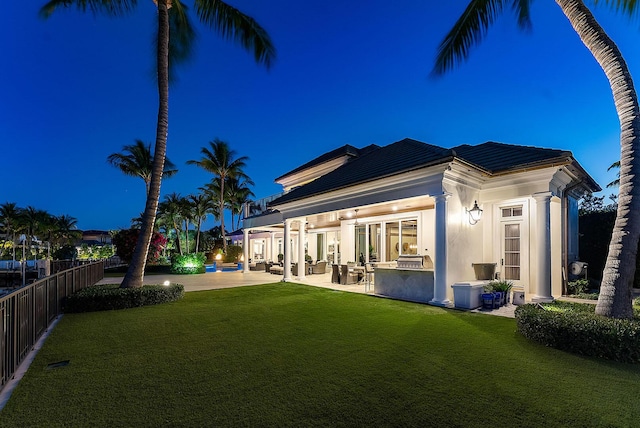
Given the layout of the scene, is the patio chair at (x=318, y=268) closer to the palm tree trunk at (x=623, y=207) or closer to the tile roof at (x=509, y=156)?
the tile roof at (x=509, y=156)

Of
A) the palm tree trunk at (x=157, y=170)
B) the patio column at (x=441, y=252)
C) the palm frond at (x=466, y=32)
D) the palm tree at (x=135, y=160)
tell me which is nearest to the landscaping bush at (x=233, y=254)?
the palm tree at (x=135, y=160)

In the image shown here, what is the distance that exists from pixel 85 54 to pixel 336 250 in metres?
23.3

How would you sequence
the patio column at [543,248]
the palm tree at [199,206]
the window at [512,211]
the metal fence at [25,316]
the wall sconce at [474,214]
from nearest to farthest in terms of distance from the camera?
the metal fence at [25,316] < the patio column at [543,248] < the wall sconce at [474,214] < the window at [512,211] < the palm tree at [199,206]

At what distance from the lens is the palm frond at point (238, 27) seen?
997cm

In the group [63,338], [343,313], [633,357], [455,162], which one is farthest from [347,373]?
[455,162]

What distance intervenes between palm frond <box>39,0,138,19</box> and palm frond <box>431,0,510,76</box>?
9879 millimetres

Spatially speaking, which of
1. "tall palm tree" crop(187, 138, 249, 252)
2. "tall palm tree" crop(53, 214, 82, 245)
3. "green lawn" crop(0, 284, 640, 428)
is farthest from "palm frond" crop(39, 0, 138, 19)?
"tall palm tree" crop(53, 214, 82, 245)

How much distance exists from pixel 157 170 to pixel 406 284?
892cm

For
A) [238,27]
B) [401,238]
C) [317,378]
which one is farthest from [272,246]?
[317,378]

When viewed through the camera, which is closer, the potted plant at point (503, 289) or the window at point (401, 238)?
the potted plant at point (503, 289)

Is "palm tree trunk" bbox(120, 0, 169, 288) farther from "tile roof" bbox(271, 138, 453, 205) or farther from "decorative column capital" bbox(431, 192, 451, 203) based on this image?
"decorative column capital" bbox(431, 192, 451, 203)

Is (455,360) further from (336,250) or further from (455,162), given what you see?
(336,250)

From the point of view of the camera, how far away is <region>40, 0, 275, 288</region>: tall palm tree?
31.0 ft

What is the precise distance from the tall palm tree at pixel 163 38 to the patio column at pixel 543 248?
1017cm
